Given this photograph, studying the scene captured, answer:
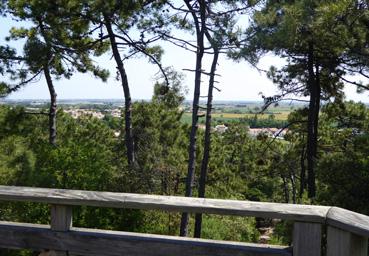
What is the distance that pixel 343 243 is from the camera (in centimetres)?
196

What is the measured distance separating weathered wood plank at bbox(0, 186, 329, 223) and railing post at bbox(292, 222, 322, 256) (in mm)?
35

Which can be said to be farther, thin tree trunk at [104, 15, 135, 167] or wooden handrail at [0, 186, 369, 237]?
thin tree trunk at [104, 15, 135, 167]

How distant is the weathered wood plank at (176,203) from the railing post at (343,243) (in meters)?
0.08

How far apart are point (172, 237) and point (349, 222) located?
894mm

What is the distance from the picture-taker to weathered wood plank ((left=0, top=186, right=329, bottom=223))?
2.10 m

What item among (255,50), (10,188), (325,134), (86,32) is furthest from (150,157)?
(10,188)

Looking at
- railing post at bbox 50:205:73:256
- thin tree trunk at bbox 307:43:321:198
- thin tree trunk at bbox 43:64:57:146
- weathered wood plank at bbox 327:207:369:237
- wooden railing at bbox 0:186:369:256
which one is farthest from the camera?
thin tree trunk at bbox 43:64:57:146

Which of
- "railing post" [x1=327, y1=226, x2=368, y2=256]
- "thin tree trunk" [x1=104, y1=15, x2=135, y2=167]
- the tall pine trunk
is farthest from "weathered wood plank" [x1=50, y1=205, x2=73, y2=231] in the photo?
the tall pine trunk

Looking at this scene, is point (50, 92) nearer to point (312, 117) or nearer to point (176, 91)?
point (176, 91)

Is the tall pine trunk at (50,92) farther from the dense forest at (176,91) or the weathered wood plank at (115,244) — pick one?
the weathered wood plank at (115,244)

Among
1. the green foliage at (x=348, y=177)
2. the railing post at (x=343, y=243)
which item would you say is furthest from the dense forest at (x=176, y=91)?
the railing post at (x=343, y=243)

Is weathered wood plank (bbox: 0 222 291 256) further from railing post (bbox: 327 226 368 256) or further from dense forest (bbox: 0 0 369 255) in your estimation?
dense forest (bbox: 0 0 369 255)

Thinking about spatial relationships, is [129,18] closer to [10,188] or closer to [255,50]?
[255,50]

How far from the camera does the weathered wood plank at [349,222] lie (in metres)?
1.89
